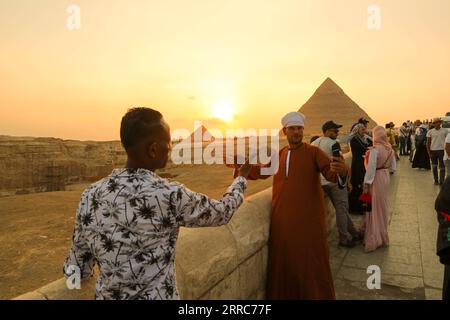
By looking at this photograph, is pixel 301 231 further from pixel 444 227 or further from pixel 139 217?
pixel 139 217

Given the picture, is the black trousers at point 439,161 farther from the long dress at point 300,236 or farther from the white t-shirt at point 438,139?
the long dress at point 300,236

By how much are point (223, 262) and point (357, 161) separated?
433cm

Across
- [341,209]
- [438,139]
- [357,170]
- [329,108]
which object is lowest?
[341,209]

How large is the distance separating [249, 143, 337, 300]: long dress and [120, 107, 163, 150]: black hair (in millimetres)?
1750

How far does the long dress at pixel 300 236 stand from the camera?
267cm

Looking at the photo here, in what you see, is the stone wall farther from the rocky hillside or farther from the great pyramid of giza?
the great pyramid of giza

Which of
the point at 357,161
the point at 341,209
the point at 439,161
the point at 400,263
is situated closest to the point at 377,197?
the point at 341,209

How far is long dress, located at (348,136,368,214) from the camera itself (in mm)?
5340

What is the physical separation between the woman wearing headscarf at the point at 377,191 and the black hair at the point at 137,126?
3.60m

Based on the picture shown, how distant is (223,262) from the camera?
6.66ft

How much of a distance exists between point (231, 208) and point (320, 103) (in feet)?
358

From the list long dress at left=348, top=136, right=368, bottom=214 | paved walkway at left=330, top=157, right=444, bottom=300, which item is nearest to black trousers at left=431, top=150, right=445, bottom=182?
paved walkway at left=330, top=157, right=444, bottom=300
